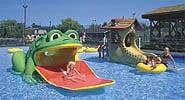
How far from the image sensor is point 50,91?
9.87 meters

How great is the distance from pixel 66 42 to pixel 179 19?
673 inches

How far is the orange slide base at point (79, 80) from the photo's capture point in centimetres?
938

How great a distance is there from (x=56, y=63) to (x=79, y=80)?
1984 mm

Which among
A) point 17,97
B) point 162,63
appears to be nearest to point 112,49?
point 162,63

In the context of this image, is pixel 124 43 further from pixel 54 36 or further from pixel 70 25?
pixel 70 25

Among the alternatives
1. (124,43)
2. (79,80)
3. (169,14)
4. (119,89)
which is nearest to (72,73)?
(79,80)

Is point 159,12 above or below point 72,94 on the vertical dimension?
above

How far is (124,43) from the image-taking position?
1703 cm

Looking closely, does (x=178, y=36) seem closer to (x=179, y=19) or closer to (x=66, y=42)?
(x=179, y=19)

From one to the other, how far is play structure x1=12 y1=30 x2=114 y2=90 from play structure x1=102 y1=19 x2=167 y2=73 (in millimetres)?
5164

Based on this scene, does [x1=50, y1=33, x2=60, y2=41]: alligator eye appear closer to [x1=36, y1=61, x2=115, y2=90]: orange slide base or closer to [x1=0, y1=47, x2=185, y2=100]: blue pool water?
[x1=36, y1=61, x2=115, y2=90]: orange slide base

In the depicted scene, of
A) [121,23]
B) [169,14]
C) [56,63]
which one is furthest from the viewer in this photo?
[169,14]

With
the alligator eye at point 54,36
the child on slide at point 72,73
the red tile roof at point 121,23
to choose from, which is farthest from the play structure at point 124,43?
the alligator eye at point 54,36

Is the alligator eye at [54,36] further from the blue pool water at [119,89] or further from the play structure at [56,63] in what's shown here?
the blue pool water at [119,89]
